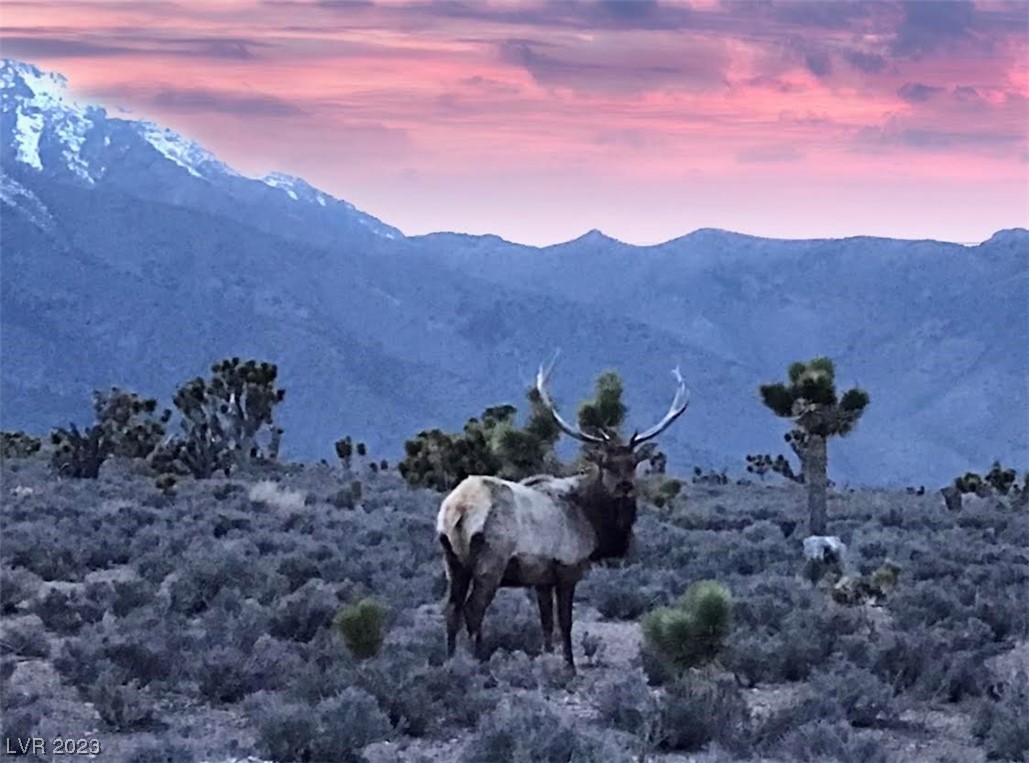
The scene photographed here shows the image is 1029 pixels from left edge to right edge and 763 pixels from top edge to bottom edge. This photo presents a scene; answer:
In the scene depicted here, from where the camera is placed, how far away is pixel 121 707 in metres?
10.9

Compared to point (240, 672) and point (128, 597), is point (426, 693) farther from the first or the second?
point (128, 597)

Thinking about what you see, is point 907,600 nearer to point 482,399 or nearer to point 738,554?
point 738,554

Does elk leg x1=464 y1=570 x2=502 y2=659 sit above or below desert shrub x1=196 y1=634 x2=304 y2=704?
above

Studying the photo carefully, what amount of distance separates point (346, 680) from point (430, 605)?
200 inches

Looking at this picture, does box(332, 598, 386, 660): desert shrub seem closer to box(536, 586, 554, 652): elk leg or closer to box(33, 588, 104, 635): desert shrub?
box(536, 586, 554, 652): elk leg

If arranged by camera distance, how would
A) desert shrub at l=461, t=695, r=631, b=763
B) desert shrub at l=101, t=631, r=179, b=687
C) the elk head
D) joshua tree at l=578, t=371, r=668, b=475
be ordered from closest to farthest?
desert shrub at l=461, t=695, r=631, b=763 < desert shrub at l=101, t=631, r=179, b=687 < the elk head < joshua tree at l=578, t=371, r=668, b=475

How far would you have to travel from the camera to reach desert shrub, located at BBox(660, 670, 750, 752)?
34.2ft

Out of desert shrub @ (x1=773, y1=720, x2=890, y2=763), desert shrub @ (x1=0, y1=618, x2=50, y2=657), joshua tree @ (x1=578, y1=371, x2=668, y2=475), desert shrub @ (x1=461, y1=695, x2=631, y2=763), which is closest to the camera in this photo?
desert shrub @ (x1=461, y1=695, x2=631, y2=763)

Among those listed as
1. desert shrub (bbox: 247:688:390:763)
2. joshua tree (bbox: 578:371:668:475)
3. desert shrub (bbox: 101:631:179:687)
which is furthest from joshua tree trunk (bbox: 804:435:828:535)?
desert shrub (bbox: 247:688:390:763)

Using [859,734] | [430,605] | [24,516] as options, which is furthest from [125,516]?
[859,734]

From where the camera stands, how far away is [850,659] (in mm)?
13430

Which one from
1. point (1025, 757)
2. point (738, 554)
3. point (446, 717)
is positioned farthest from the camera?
Answer: point (738, 554)

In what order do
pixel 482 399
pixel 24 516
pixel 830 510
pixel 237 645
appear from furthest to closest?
pixel 482 399 < pixel 830 510 < pixel 24 516 < pixel 237 645

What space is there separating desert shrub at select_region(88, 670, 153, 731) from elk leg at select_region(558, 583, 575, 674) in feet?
10.9
